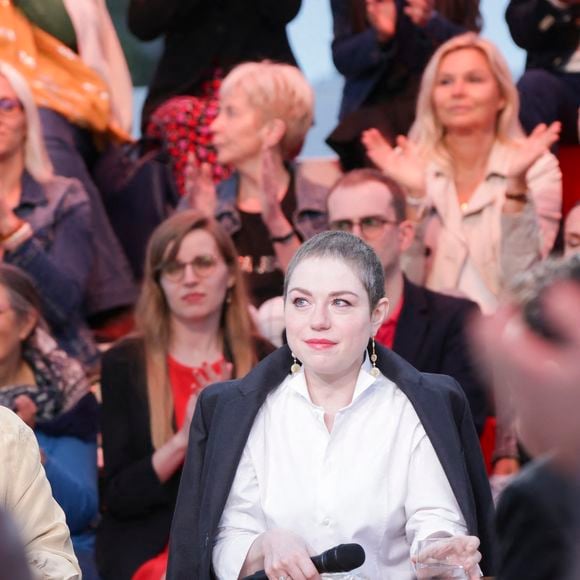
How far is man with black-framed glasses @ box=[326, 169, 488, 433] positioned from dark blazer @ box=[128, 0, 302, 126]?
0.91m

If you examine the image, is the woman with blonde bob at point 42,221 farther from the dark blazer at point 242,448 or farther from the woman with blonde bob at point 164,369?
the dark blazer at point 242,448

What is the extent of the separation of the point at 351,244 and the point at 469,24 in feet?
7.61

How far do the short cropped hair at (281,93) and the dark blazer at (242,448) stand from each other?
1929 mm

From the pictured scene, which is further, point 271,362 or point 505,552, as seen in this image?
point 271,362

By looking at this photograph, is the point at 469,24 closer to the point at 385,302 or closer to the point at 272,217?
the point at 272,217

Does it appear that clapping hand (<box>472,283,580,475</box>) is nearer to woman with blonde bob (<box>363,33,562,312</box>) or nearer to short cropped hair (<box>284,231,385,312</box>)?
short cropped hair (<box>284,231,385,312</box>)

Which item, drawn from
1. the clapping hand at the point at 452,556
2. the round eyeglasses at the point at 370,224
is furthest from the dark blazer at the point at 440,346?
the clapping hand at the point at 452,556

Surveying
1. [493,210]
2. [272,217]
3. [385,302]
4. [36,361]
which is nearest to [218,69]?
[272,217]

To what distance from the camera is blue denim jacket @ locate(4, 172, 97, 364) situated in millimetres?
4395

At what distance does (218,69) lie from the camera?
5.01 metres

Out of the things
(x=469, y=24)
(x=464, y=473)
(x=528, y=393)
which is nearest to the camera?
(x=528, y=393)

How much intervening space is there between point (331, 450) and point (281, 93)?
7.00 feet

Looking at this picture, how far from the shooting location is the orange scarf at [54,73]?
4.79 m

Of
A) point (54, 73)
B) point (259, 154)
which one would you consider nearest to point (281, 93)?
point (259, 154)
